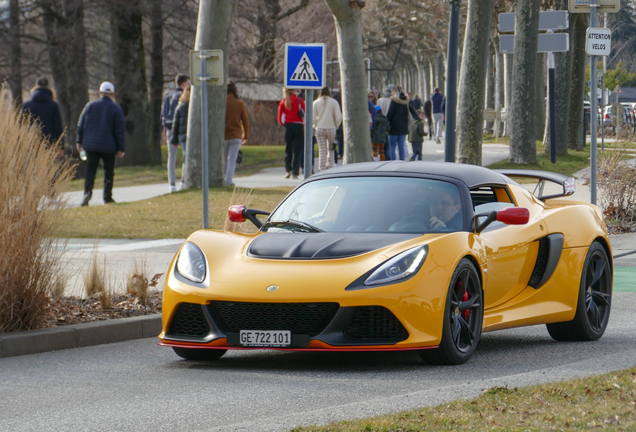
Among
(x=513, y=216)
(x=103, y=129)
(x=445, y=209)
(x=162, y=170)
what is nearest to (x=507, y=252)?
(x=513, y=216)

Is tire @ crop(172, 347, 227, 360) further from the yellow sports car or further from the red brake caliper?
the red brake caliper

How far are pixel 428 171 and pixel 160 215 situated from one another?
10.3 metres

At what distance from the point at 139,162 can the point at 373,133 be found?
10.1m

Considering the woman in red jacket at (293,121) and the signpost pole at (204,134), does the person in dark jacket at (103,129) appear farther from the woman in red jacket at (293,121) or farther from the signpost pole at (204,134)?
the signpost pole at (204,134)

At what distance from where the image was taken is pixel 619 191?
16250 mm

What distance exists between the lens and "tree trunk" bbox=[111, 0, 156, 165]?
31.4m

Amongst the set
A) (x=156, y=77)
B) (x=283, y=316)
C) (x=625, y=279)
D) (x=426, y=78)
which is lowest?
(x=625, y=279)

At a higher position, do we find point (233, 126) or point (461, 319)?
point (233, 126)

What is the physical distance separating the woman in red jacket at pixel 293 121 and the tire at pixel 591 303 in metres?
15.4

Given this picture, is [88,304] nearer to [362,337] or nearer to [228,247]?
[228,247]

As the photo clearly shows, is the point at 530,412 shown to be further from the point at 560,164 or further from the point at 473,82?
the point at 560,164

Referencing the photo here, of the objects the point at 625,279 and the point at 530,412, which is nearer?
the point at 530,412

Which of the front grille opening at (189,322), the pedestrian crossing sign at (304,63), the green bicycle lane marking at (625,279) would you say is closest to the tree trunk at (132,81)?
the pedestrian crossing sign at (304,63)

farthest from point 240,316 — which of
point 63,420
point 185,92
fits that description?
point 185,92
